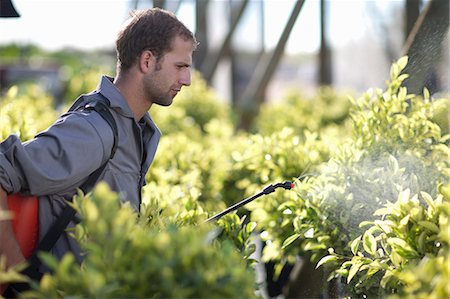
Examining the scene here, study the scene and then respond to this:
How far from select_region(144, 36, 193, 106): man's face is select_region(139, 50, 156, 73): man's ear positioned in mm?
18

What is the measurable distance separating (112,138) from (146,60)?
40 centimetres

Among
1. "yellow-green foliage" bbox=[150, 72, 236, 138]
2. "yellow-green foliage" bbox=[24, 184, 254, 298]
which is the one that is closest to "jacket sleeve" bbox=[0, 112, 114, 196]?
"yellow-green foliage" bbox=[24, 184, 254, 298]

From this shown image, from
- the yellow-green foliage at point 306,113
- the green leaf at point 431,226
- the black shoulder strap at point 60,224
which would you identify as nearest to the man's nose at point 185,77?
the black shoulder strap at point 60,224

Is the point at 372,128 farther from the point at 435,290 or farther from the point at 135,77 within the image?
the point at 435,290

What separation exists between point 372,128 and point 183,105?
6.34 metres

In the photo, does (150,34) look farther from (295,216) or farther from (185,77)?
(295,216)

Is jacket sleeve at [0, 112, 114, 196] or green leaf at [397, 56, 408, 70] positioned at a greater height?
jacket sleeve at [0, 112, 114, 196]

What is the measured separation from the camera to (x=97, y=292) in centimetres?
229

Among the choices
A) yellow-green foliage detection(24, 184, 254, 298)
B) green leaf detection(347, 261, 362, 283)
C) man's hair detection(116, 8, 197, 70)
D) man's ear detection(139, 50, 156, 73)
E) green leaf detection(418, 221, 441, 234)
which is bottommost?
green leaf detection(347, 261, 362, 283)

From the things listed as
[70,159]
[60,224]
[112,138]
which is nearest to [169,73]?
[112,138]

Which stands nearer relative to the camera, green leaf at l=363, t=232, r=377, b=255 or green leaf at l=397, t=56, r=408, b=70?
green leaf at l=363, t=232, r=377, b=255

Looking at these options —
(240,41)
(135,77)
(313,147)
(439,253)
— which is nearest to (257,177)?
(313,147)

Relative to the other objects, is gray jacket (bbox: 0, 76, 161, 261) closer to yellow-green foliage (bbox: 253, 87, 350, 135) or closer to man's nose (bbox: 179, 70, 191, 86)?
man's nose (bbox: 179, 70, 191, 86)

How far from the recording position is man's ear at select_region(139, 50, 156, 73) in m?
3.45
